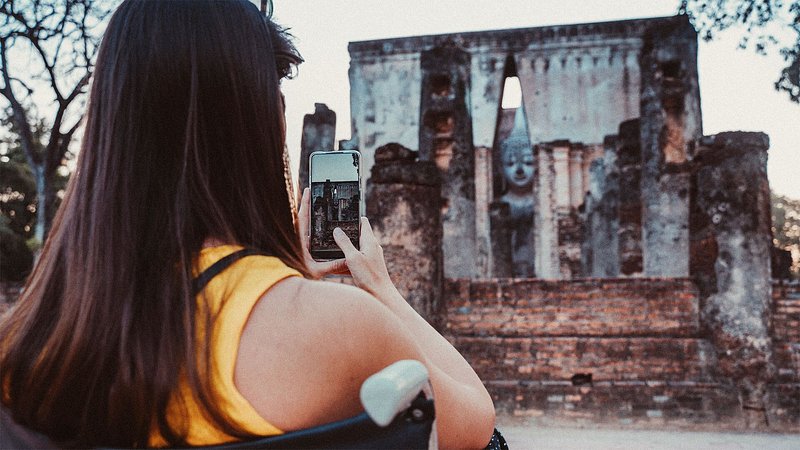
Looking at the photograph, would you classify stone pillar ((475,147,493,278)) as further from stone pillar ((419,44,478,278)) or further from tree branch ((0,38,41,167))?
tree branch ((0,38,41,167))

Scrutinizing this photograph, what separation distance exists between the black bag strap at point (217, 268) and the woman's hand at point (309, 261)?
219mm

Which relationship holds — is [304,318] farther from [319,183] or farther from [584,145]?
[584,145]

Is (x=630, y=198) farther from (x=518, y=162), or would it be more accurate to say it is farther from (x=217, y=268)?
(x=217, y=268)

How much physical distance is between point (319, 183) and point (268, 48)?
0.51 metres

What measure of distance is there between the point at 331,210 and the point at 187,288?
0.62 m

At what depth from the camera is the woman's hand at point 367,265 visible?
1408 millimetres

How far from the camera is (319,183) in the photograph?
166 centimetres

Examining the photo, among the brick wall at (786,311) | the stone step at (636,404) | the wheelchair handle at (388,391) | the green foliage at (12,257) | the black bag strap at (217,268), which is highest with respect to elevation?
the green foliage at (12,257)

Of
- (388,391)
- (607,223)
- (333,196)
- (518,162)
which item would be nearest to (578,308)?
(333,196)

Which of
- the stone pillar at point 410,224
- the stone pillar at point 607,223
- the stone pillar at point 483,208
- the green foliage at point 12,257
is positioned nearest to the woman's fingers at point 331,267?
the stone pillar at point 410,224

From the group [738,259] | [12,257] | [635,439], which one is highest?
[12,257]

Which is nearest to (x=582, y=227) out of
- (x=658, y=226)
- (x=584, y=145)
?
(x=584, y=145)

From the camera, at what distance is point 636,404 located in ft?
23.3

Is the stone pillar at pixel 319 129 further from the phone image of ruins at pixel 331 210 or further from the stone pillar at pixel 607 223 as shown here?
the phone image of ruins at pixel 331 210
